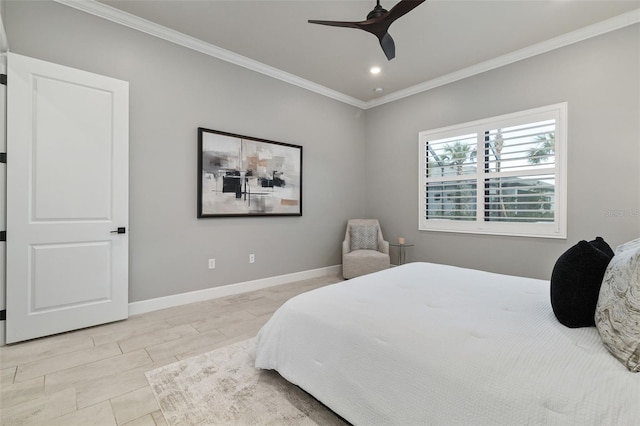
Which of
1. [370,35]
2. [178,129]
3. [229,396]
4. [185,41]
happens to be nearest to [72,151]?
[178,129]

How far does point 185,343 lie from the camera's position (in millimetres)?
2428

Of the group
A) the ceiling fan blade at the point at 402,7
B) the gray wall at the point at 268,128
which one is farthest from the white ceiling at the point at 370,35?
the ceiling fan blade at the point at 402,7

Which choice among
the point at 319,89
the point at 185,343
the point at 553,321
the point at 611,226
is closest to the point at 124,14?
the point at 319,89

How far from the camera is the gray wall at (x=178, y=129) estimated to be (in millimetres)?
2766

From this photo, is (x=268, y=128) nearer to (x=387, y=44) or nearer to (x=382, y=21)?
(x=387, y=44)

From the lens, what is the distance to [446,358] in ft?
3.83

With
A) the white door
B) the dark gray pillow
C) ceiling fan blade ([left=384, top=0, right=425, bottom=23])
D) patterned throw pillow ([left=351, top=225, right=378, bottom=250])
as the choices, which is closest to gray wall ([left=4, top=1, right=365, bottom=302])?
the white door

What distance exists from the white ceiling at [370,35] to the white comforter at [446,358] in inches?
102

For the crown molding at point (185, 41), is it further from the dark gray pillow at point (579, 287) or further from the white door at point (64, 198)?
the dark gray pillow at point (579, 287)

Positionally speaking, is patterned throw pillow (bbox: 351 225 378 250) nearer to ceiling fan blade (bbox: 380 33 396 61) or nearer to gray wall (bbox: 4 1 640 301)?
gray wall (bbox: 4 1 640 301)

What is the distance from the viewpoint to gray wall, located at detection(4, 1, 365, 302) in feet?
9.07

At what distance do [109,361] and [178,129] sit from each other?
232 cm

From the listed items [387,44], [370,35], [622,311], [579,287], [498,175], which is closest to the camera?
[622,311]

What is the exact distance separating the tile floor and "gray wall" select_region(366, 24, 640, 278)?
2.82 metres
